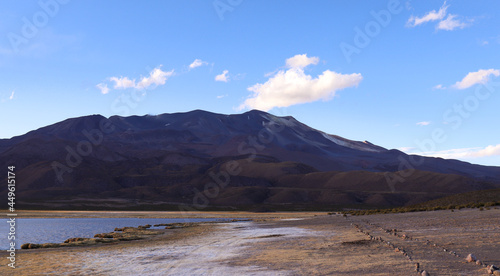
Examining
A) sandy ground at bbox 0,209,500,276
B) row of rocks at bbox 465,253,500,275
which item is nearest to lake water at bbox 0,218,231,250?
sandy ground at bbox 0,209,500,276

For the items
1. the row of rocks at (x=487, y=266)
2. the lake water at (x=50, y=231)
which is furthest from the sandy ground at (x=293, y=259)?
the lake water at (x=50, y=231)

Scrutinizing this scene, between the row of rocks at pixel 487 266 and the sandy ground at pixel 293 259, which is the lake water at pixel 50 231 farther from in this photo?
the row of rocks at pixel 487 266

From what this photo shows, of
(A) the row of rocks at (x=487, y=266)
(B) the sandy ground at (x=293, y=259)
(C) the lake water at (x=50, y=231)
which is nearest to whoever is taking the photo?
(A) the row of rocks at (x=487, y=266)

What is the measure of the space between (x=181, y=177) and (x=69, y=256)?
16186cm

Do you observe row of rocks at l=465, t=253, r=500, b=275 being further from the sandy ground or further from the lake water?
the lake water

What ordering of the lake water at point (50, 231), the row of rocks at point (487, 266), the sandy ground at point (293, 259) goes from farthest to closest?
the lake water at point (50, 231)
the sandy ground at point (293, 259)
the row of rocks at point (487, 266)

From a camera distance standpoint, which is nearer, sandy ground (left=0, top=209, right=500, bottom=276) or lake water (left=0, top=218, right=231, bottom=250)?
sandy ground (left=0, top=209, right=500, bottom=276)

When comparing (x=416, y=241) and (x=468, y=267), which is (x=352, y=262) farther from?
(x=416, y=241)

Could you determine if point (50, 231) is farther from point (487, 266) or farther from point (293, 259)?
point (487, 266)

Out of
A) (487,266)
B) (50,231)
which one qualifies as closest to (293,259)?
(487,266)

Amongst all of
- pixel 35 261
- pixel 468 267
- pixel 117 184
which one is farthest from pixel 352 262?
pixel 117 184

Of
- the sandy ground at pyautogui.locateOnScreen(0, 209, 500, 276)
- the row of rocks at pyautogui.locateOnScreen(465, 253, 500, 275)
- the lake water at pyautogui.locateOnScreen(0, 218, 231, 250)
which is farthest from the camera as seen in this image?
the lake water at pyautogui.locateOnScreen(0, 218, 231, 250)

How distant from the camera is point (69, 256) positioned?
20594 mm

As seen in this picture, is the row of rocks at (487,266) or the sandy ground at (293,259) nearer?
the row of rocks at (487,266)
